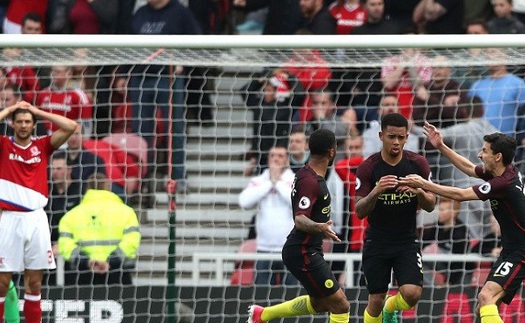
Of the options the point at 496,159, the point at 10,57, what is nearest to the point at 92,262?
the point at 10,57

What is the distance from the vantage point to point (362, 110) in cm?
1341

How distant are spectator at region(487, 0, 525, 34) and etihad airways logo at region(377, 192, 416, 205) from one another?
406 cm

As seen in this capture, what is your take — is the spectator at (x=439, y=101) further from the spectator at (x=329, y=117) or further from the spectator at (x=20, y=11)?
the spectator at (x=20, y=11)

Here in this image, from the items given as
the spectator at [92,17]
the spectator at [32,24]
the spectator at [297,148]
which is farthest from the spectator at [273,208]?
the spectator at [32,24]

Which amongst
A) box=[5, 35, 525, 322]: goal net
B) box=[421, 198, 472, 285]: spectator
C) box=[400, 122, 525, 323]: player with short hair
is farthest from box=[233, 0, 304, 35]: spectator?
box=[400, 122, 525, 323]: player with short hair

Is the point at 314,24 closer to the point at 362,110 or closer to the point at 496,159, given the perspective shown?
the point at 362,110

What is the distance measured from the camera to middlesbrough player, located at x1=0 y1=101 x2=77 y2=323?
11.3 m

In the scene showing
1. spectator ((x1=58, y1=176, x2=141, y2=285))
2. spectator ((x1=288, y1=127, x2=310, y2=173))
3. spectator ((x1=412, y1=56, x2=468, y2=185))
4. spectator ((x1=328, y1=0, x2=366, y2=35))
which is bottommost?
spectator ((x1=58, y1=176, x2=141, y2=285))

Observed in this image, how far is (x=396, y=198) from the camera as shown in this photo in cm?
1042

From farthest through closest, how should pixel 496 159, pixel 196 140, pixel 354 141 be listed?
1. pixel 196 140
2. pixel 354 141
3. pixel 496 159

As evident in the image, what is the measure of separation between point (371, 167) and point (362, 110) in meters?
3.01

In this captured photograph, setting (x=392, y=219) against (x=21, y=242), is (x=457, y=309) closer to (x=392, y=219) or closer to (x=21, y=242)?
(x=392, y=219)

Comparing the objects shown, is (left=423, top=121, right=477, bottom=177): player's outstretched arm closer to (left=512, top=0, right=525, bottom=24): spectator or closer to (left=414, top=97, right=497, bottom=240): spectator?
(left=414, top=97, right=497, bottom=240): spectator

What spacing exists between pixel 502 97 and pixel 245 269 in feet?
9.50
